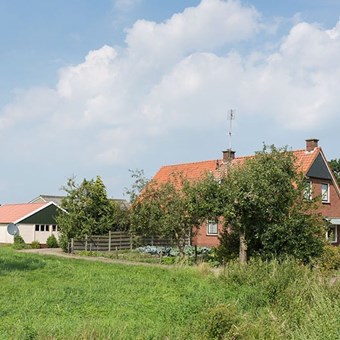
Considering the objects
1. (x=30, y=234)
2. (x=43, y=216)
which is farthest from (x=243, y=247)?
(x=43, y=216)

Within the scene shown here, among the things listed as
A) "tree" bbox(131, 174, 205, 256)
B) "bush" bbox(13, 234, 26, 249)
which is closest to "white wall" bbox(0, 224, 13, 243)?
"bush" bbox(13, 234, 26, 249)

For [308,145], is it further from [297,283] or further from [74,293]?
[74,293]

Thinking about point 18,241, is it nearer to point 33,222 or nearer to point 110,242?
point 33,222

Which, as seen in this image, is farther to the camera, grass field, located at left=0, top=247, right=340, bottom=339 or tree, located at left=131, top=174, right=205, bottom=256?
tree, located at left=131, top=174, right=205, bottom=256

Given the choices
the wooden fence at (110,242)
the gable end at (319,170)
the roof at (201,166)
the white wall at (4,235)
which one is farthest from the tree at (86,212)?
the white wall at (4,235)

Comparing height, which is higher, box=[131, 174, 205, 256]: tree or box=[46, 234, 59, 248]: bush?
box=[131, 174, 205, 256]: tree

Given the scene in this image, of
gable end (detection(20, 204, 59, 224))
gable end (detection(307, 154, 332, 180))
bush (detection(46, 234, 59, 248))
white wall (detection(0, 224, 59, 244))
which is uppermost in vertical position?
gable end (detection(307, 154, 332, 180))

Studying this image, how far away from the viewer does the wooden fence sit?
107 ft

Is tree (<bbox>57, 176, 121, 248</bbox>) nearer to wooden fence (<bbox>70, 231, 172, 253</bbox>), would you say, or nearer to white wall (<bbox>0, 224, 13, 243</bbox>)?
wooden fence (<bbox>70, 231, 172, 253</bbox>)

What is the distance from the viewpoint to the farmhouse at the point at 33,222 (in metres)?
47.4

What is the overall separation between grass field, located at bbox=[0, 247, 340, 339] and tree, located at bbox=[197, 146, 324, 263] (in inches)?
131

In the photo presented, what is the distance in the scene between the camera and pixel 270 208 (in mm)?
20578

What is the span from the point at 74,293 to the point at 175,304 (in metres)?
2.95

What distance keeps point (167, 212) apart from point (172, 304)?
43.8ft
